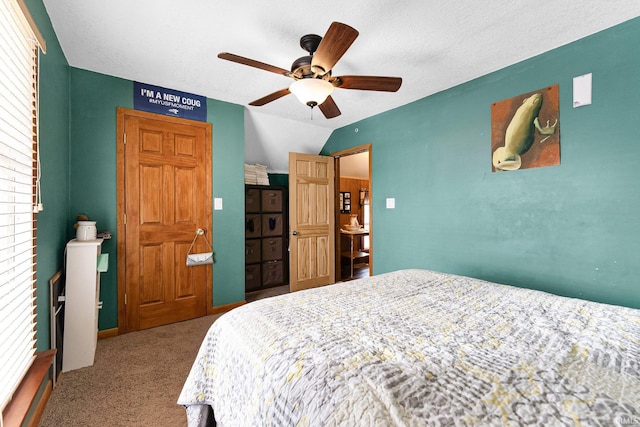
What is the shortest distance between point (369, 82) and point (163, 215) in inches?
94.4

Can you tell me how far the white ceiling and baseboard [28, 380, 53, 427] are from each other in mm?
2390

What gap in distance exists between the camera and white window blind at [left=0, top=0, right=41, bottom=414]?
3.72ft

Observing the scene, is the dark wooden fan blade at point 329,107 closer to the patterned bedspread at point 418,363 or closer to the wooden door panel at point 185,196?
the patterned bedspread at point 418,363

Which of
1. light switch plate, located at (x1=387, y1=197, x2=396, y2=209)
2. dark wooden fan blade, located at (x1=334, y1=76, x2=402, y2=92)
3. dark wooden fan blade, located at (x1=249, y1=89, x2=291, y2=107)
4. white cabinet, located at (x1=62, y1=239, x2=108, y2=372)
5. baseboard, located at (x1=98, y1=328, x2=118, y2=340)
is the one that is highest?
dark wooden fan blade, located at (x1=249, y1=89, x2=291, y2=107)

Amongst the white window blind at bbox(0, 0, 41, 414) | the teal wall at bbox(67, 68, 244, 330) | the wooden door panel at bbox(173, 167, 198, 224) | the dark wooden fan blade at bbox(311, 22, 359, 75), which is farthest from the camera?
the wooden door panel at bbox(173, 167, 198, 224)

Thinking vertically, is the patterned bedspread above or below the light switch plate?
below

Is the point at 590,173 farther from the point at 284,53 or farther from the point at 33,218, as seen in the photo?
the point at 33,218

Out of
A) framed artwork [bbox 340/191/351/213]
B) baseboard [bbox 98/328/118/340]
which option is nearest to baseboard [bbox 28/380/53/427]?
baseboard [bbox 98/328/118/340]

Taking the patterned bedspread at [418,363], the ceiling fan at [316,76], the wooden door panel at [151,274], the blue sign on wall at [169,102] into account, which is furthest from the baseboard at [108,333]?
the ceiling fan at [316,76]

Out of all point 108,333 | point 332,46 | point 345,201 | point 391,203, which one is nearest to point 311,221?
point 391,203

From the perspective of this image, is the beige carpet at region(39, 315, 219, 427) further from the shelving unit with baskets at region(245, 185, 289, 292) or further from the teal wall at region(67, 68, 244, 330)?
the shelving unit with baskets at region(245, 185, 289, 292)

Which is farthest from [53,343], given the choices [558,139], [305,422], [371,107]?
[558,139]

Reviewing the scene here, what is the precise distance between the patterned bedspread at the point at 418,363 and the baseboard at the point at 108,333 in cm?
195

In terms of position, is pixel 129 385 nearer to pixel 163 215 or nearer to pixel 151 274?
pixel 151 274
